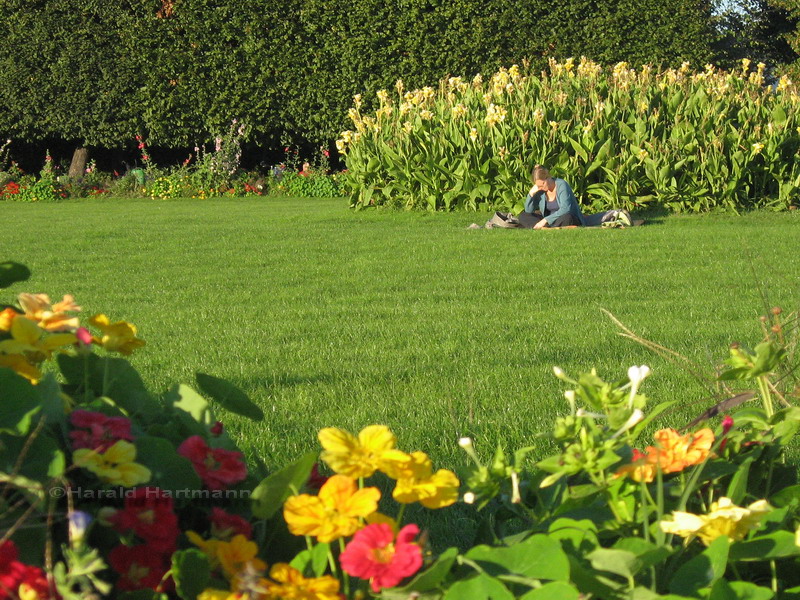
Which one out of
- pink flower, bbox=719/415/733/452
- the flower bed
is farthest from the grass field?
the flower bed

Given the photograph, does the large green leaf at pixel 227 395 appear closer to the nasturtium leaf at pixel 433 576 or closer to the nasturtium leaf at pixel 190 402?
the nasturtium leaf at pixel 190 402

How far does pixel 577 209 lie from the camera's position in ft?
31.4

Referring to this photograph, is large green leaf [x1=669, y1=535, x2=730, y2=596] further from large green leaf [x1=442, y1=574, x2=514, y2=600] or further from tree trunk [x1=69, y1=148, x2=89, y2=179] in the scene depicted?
tree trunk [x1=69, y1=148, x2=89, y2=179]

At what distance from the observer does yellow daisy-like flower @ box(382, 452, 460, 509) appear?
1134 millimetres

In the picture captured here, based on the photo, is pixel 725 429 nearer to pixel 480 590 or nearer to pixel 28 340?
pixel 480 590

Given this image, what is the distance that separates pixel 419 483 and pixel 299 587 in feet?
0.65

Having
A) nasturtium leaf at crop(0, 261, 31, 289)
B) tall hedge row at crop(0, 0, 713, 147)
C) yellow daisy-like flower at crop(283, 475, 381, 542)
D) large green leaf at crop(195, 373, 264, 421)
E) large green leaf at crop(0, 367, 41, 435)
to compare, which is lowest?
yellow daisy-like flower at crop(283, 475, 381, 542)

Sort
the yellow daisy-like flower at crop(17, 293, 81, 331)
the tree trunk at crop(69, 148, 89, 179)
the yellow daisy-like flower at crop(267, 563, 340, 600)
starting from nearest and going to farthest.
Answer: the yellow daisy-like flower at crop(267, 563, 340, 600)
the yellow daisy-like flower at crop(17, 293, 81, 331)
the tree trunk at crop(69, 148, 89, 179)

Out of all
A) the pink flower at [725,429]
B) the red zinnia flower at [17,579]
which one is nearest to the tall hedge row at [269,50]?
the pink flower at [725,429]

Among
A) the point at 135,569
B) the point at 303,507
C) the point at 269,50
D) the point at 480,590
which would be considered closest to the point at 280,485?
the point at 303,507

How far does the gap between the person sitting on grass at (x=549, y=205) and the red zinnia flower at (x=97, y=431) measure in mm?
8380

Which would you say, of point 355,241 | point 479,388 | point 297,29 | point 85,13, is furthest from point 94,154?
point 479,388

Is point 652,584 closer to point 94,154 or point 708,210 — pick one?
point 708,210

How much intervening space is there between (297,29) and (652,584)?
16265mm
